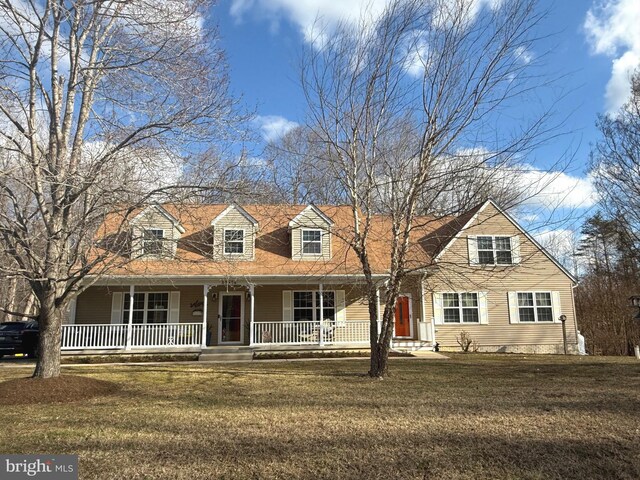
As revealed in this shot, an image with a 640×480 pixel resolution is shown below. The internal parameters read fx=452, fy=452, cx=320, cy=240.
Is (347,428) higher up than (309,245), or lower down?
lower down

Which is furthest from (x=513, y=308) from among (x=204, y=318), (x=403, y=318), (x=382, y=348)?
(x=204, y=318)

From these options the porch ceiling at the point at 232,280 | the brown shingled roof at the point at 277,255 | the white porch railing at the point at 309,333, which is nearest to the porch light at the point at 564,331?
the brown shingled roof at the point at 277,255

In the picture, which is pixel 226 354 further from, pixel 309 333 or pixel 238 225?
pixel 238 225

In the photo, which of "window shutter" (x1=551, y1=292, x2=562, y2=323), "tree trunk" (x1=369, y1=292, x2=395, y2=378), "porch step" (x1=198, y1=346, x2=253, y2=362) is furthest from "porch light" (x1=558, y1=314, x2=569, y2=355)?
"porch step" (x1=198, y1=346, x2=253, y2=362)

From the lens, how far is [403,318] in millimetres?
18391

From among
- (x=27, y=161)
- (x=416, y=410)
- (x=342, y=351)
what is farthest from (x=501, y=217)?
(x=27, y=161)

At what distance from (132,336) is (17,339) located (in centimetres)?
359

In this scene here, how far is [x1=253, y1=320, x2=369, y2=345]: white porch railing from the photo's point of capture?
16172mm

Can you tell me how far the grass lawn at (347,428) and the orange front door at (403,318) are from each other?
8549mm

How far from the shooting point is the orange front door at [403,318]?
18250mm

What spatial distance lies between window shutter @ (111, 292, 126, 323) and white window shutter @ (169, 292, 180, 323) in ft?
5.94

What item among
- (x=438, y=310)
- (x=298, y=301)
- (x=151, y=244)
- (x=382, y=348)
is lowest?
(x=382, y=348)

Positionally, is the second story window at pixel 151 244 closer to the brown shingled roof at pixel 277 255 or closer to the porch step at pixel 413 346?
the brown shingled roof at pixel 277 255

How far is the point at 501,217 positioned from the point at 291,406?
14.5m
